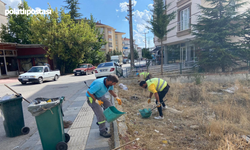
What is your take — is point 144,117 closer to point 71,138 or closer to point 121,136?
point 121,136

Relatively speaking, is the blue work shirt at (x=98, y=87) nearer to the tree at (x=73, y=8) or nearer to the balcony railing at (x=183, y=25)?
the balcony railing at (x=183, y=25)

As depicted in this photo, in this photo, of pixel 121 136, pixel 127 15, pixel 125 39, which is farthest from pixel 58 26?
pixel 125 39

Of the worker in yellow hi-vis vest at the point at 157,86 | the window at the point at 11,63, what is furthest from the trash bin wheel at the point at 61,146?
the window at the point at 11,63

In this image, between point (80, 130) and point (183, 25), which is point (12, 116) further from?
point (183, 25)

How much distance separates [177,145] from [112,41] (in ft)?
207

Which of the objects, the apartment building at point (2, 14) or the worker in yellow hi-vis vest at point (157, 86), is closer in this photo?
the worker in yellow hi-vis vest at point (157, 86)

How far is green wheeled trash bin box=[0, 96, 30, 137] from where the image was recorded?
380 centimetres

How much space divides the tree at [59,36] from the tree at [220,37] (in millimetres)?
16615

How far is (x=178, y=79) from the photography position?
1080 cm

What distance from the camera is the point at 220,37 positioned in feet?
37.9

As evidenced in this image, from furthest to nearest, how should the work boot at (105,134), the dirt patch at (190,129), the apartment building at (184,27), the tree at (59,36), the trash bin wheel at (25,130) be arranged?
the tree at (59,36) → the apartment building at (184,27) → the trash bin wheel at (25,130) → the work boot at (105,134) → the dirt patch at (190,129)

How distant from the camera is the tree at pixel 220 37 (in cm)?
1127

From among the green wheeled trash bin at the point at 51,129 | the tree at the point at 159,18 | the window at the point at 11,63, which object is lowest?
the green wheeled trash bin at the point at 51,129

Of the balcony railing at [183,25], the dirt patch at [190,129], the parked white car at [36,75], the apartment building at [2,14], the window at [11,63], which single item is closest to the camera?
the dirt patch at [190,129]
